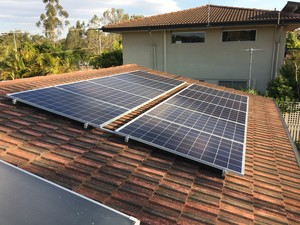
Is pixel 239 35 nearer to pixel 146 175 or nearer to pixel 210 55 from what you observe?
pixel 210 55

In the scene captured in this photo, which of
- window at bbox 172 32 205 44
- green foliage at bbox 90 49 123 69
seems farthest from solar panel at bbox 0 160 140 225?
green foliage at bbox 90 49 123 69

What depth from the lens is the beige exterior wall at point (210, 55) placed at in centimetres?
2075

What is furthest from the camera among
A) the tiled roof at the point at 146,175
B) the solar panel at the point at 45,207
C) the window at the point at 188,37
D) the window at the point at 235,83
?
the window at the point at 188,37

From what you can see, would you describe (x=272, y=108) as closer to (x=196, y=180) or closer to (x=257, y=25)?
(x=196, y=180)

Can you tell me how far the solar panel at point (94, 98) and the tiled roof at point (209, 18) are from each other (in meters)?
14.2

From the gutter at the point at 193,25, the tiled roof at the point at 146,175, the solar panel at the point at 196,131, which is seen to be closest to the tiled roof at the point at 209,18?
the gutter at the point at 193,25

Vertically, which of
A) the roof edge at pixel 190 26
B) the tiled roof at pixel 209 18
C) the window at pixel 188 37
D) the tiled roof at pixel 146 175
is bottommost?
the tiled roof at pixel 146 175

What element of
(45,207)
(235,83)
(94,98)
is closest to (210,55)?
(235,83)

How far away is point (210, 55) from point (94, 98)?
697 inches

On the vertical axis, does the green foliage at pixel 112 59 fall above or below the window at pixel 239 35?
below

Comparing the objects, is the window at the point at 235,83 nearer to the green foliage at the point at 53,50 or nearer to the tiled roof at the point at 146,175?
the green foliage at the point at 53,50

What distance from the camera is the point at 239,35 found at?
21266 mm

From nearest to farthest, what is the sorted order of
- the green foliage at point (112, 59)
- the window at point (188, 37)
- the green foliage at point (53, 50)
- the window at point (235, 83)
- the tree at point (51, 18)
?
the green foliage at point (53, 50)
the window at point (235, 83)
the window at point (188, 37)
the green foliage at point (112, 59)
the tree at point (51, 18)

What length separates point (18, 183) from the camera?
272cm
